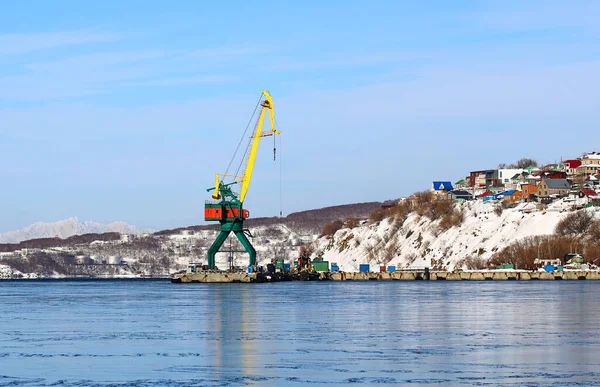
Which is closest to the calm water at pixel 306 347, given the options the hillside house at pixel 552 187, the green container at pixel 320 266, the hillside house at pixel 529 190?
the green container at pixel 320 266

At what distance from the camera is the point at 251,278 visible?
438 feet

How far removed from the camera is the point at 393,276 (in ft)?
527

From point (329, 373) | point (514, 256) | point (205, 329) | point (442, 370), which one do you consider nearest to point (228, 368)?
point (329, 373)

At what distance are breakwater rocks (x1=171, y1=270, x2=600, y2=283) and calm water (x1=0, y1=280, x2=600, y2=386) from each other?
75.6 meters

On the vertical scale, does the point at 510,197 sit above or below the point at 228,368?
above

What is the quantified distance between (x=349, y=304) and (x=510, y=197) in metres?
133

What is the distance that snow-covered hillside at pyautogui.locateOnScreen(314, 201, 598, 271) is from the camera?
544 ft

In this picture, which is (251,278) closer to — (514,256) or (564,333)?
(514,256)

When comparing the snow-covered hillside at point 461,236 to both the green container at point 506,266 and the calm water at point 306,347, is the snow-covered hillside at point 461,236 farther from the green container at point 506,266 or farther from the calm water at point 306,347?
the calm water at point 306,347

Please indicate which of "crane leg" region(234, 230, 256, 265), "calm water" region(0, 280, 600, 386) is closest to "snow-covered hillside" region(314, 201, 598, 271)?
"crane leg" region(234, 230, 256, 265)

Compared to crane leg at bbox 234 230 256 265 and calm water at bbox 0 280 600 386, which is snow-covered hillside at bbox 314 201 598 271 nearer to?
crane leg at bbox 234 230 256 265

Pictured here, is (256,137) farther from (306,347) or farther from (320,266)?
(306,347)

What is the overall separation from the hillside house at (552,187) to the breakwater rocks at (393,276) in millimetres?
45334

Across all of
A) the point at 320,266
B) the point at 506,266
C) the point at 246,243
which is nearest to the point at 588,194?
the point at 506,266
